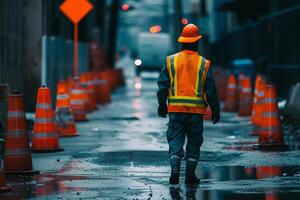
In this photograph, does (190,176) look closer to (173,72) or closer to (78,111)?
(173,72)

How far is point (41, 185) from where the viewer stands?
1160cm

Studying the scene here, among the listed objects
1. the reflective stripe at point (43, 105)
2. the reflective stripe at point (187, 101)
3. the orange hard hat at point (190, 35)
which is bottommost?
the reflective stripe at point (43, 105)

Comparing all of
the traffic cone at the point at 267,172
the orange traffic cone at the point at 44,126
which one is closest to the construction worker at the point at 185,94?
the traffic cone at the point at 267,172

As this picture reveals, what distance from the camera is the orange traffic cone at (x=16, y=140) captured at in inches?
492

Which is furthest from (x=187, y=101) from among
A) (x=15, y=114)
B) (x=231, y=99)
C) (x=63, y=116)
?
(x=231, y=99)

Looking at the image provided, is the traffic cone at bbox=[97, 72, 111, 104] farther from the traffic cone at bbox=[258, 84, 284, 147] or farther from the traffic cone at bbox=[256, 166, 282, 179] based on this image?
the traffic cone at bbox=[256, 166, 282, 179]

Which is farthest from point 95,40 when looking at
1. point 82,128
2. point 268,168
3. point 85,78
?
point 268,168

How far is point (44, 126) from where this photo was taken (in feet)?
51.7

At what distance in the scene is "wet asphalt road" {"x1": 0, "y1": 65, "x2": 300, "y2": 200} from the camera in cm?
1080

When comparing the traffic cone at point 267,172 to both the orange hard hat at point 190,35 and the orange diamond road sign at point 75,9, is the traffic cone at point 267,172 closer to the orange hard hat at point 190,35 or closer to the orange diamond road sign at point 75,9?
the orange hard hat at point 190,35

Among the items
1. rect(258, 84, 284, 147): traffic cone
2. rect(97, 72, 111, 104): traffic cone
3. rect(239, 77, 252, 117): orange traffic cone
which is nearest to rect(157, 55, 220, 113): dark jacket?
rect(258, 84, 284, 147): traffic cone

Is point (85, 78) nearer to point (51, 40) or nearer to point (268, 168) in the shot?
point (51, 40)

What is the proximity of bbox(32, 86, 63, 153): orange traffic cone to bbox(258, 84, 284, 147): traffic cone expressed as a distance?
3266mm

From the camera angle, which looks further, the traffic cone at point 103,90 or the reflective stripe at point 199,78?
the traffic cone at point 103,90
